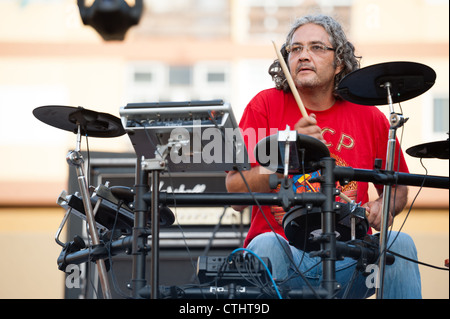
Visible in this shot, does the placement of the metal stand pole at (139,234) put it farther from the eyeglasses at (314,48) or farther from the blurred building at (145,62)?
the blurred building at (145,62)

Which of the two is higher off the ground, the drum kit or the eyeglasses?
the eyeglasses

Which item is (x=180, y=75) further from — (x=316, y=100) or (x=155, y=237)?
(x=155, y=237)

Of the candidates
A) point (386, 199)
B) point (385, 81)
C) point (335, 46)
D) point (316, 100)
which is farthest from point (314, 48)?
point (386, 199)

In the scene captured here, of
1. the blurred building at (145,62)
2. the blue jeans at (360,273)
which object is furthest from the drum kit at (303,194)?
the blurred building at (145,62)

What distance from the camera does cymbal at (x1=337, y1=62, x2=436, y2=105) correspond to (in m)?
1.95

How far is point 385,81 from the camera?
2010mm

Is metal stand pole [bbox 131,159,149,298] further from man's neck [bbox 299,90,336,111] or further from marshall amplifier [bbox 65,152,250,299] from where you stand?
marshall amplifier [bbox 65,152,250,299]

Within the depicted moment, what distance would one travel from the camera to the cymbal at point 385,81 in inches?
76.8

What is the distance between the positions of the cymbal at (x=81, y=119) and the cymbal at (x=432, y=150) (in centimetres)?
98

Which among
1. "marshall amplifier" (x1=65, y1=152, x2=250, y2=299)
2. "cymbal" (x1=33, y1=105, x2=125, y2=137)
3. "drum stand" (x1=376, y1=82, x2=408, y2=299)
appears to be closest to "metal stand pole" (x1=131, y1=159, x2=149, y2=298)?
"cymbal" (x1=33, y1=105, x2=125, y2=137)

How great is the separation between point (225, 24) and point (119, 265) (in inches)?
130

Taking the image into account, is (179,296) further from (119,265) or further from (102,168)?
(102,168)

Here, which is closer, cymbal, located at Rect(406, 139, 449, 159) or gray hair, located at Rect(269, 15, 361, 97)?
cymbal, located at Rect(406, 139, 449, 159)

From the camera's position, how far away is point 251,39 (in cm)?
600
